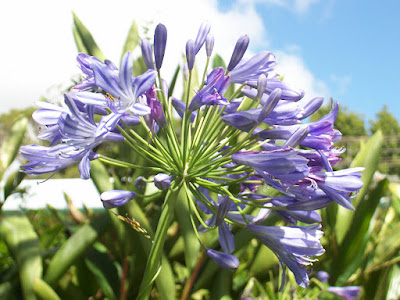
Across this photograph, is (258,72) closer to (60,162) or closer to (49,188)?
(60,162)

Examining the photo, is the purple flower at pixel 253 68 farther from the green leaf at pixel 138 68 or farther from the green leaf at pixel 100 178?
the green leaf at pixel 138 68

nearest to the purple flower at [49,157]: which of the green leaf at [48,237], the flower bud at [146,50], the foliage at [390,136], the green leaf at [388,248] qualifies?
the flower bud at [146,50]

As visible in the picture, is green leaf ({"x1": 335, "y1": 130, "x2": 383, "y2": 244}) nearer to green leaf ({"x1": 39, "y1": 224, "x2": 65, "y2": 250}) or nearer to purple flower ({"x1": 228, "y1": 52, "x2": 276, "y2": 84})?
purple flower ({"x1": 228, "y1": 52, "x2": 276, "y2": 84})

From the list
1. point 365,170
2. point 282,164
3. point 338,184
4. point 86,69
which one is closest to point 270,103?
point 282,164

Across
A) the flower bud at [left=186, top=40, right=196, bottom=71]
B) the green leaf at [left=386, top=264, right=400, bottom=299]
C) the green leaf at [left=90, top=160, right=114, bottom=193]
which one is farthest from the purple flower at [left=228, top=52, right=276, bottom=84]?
the green leaf at [left=386, top=264, right=400, bottom=299]

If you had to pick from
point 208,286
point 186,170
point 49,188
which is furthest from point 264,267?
point 49,188

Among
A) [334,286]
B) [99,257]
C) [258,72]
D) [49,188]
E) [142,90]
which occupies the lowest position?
[49,188]
